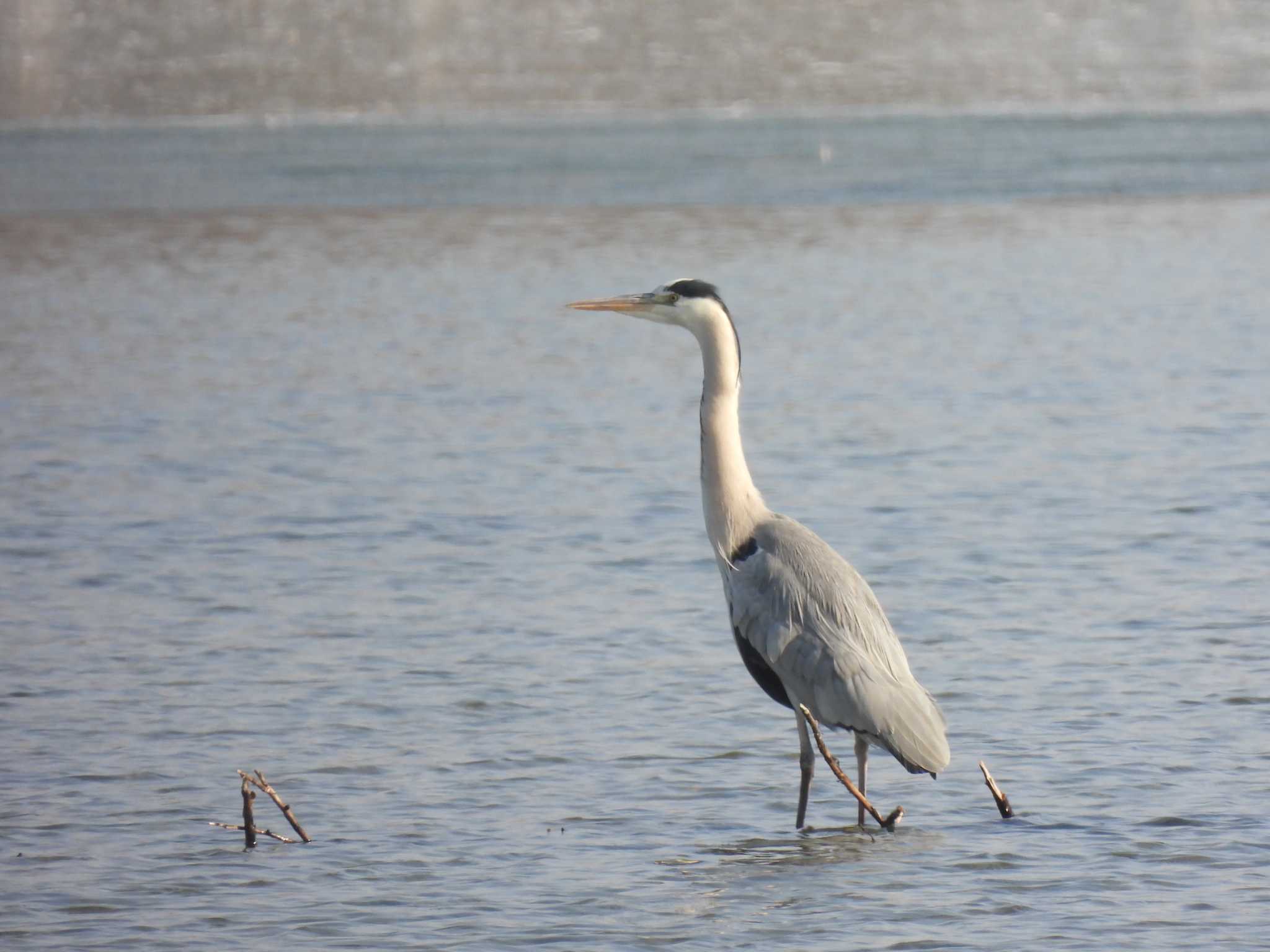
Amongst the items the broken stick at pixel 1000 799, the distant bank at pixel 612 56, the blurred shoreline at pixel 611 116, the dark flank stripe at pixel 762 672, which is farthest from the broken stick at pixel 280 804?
the distant bank at pixel 612 56

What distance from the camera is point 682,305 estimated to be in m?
6.95

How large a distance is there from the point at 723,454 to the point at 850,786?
1.41 m

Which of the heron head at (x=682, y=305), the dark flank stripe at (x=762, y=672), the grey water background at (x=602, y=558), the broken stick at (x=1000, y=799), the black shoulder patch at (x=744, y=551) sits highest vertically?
the heron head at (x=682, y=305)

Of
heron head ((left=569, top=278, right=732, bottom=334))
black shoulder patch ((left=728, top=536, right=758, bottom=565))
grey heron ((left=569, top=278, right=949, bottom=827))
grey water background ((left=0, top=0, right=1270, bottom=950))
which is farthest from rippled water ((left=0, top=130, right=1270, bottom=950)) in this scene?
heron head ((left=569, top=278, right=732, bottom=334))

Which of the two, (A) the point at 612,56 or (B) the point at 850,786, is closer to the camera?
(B) the point at 850,786

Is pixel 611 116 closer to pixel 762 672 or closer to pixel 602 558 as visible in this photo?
pixel 602 558

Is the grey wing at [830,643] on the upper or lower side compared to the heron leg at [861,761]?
upper

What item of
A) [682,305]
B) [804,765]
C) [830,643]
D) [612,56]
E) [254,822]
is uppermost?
[612,56]

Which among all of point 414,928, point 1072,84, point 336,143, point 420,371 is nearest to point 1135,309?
point 420,371

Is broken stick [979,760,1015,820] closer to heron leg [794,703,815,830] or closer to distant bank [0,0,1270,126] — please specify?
heron leg [794,703,815,830]

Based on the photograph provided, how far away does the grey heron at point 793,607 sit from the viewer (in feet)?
20.7

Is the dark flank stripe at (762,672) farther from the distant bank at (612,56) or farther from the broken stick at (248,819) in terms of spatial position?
the distant bank at (612,56)

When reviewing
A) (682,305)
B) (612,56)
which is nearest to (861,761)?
(682,305)

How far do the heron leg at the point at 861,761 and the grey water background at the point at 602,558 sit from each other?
67mm
